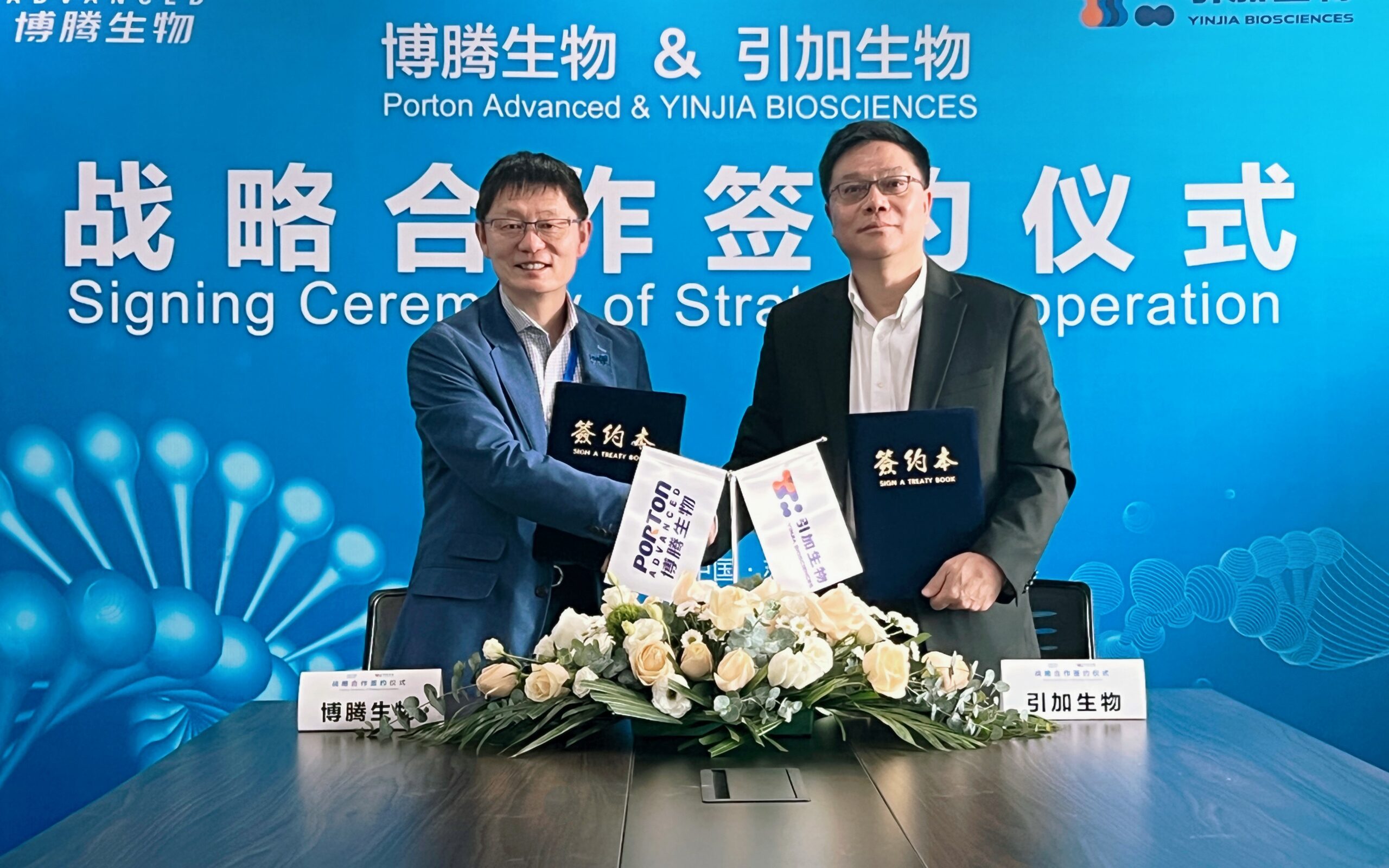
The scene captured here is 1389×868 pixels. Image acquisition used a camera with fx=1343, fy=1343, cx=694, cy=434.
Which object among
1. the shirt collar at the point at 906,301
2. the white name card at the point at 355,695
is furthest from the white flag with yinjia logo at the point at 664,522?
the shirt collar at the point at 906,301

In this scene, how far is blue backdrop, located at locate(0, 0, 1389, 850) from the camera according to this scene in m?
3.94

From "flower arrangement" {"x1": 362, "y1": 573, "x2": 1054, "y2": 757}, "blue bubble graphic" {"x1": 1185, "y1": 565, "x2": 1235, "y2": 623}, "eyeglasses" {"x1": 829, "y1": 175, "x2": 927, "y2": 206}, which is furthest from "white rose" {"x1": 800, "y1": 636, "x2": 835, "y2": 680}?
"blue bubble graphic" {"x1": 1185, "y1": 565, "x2": 1235, "y2": 623}

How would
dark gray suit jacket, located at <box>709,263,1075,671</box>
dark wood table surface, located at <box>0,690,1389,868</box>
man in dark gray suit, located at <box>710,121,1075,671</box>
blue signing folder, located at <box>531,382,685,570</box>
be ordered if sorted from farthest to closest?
man in dark gray suit, located at <box>710,121,1075,671</box>
dark gray suit jacket, located at <box>709,263,1075,671</box>
blue signing folder, located at <box>531,382,685,570</box>
dark wood table surface, located at <box>0,690,1389,868</box>

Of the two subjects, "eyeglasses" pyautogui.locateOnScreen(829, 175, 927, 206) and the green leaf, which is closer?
the green leaf

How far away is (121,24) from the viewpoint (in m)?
4.02

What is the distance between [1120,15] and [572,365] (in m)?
2.03

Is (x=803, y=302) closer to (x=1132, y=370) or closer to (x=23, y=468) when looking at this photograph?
(x=1132, y=370)

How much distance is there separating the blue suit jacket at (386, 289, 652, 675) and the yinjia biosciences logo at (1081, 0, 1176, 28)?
1.90 m

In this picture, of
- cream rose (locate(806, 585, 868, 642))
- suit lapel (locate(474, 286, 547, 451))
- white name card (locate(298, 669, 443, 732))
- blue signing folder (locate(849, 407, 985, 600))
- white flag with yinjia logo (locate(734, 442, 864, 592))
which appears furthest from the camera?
suit lapel (locate(474, 286, 547, 451))

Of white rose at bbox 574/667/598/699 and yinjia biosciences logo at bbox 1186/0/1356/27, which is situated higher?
yinjia biosciences logo at bbox 1186/0/1356/27

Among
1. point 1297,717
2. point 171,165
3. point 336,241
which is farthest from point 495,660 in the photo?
point 1297,717

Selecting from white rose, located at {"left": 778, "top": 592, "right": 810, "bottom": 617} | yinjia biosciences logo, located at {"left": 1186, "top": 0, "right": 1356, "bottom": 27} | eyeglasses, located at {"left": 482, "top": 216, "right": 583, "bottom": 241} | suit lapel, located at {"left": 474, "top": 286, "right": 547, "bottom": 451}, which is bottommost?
white rose, located at {"left": 778, "top": 592, "right": 810, "bottom": 617}

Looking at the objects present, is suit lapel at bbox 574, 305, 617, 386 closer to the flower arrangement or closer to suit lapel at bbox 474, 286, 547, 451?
suit lapel at bbox 474, 286, 547, 451

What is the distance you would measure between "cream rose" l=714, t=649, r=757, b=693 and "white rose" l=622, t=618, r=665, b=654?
97mm
